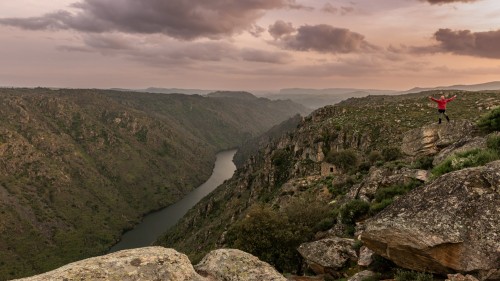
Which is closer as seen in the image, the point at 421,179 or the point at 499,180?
the point at 499,180

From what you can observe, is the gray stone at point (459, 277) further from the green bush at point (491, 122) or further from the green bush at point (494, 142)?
the green bush at point (491, 122)

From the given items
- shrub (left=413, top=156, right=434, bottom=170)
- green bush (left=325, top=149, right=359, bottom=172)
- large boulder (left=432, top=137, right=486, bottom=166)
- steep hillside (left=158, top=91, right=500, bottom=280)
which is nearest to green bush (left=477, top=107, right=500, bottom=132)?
steep hillside (left=158, top=91, right=500, bottom=280)

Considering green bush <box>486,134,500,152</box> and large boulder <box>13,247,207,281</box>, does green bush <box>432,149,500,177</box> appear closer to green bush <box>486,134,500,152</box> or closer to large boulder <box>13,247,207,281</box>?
green bush <box>486,134,500,152</box>

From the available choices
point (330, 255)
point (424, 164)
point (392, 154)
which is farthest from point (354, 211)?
point (392, 154)

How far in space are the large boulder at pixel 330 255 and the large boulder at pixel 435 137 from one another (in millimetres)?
16655

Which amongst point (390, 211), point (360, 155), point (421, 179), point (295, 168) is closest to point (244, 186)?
point (295, 168)

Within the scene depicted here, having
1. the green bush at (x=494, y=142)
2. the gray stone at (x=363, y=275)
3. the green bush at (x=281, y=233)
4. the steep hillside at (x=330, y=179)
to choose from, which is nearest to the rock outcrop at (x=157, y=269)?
the gray stone at (x=363, y=275)

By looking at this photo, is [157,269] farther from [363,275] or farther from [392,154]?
[392,154]

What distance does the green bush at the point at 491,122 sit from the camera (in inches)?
1155

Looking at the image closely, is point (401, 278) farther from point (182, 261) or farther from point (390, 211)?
point (182, 261)

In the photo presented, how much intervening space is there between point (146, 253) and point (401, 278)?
11151 millimetres

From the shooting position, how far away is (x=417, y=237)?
49.4 feet

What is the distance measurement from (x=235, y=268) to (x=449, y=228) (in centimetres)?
969

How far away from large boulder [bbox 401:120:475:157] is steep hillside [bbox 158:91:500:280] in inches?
4.1
